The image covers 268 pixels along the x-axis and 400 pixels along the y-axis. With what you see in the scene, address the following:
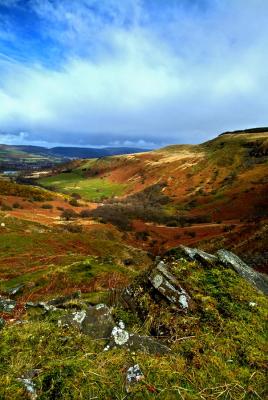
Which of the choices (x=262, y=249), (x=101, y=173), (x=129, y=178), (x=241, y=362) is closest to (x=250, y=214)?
(x=262, y=249)

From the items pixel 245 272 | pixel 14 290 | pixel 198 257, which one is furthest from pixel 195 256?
pixel 14 290

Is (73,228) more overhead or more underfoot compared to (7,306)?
more underfoot

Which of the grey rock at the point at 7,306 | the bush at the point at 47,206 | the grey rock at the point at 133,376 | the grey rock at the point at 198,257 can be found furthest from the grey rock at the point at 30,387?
the bush at the point at 47,206

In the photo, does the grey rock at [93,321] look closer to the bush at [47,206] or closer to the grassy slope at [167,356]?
the grassy slope at [167,356]

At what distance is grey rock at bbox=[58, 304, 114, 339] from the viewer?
6598 millimetres

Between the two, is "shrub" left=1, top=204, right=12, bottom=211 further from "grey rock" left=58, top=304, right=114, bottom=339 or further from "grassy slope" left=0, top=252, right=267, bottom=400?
"grey rock" left=58, top=304, right=114, bottom=339

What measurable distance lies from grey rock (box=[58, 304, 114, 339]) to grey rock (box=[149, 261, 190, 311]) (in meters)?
1.25

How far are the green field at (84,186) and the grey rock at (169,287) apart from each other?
124397 millimetres

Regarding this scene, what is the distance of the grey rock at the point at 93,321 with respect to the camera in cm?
660

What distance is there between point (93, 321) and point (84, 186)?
154 metres

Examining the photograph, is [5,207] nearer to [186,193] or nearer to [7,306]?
[7,306]

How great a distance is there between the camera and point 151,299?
767 cm

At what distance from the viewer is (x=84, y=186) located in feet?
521

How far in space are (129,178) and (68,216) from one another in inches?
3749
